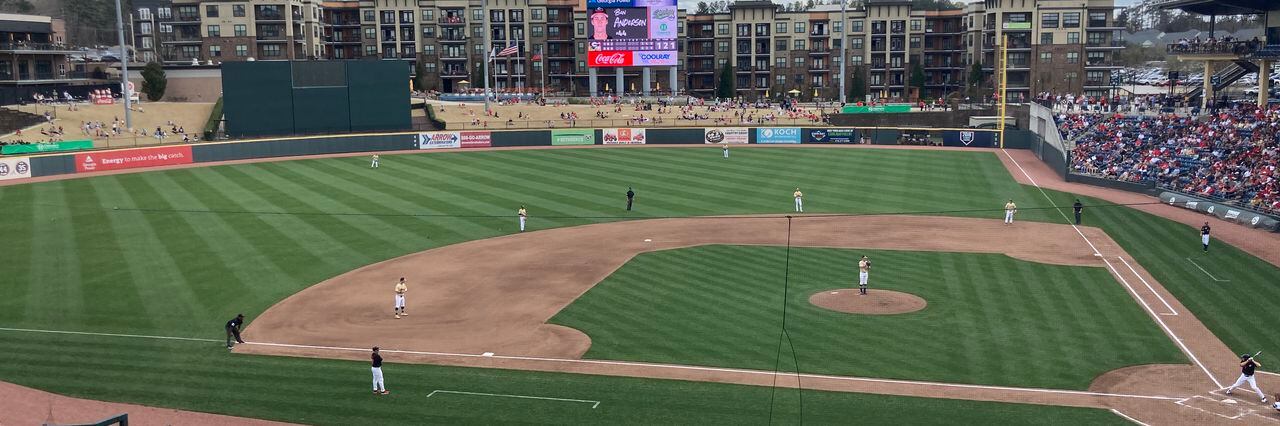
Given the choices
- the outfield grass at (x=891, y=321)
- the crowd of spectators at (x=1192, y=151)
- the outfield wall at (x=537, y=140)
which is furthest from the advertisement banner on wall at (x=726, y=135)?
the outfield grass at (x=891, y=321)

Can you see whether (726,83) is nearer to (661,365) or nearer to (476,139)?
(476,139)

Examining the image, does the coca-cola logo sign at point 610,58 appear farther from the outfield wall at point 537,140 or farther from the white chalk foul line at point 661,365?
the white chalk foul line at point 661,365

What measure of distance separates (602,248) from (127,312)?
17056mm

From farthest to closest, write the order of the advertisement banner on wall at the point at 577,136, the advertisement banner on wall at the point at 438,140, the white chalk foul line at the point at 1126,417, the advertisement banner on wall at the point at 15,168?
the advertisement banner on wall at the point at 577,136
the advertisement banner on wall at the point at 438,140
the advertisement banner on wall at the point at 15,168
the white chalk foul line at the point at 1126,417

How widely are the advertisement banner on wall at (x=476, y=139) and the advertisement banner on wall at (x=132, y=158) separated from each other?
66.8 ft

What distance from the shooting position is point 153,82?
97625 millimetres

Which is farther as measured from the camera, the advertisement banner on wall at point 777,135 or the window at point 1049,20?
the window at point 1049,20

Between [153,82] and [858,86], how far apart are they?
74866mm

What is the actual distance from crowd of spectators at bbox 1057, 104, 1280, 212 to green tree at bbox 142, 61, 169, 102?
80.9 meters

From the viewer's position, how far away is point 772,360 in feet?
84.0

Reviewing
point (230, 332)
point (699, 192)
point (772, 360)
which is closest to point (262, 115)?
point (699, 192)

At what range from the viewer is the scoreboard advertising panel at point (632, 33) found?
334 feet

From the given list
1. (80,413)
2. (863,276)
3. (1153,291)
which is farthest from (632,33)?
(80,413)

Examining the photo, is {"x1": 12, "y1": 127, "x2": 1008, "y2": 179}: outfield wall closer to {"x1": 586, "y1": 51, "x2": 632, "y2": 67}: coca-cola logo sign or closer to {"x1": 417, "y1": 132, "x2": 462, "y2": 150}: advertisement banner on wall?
{"x1": 417, "y1": 132, "x2": 462, "y2": 150}: advertisement banner on wall
